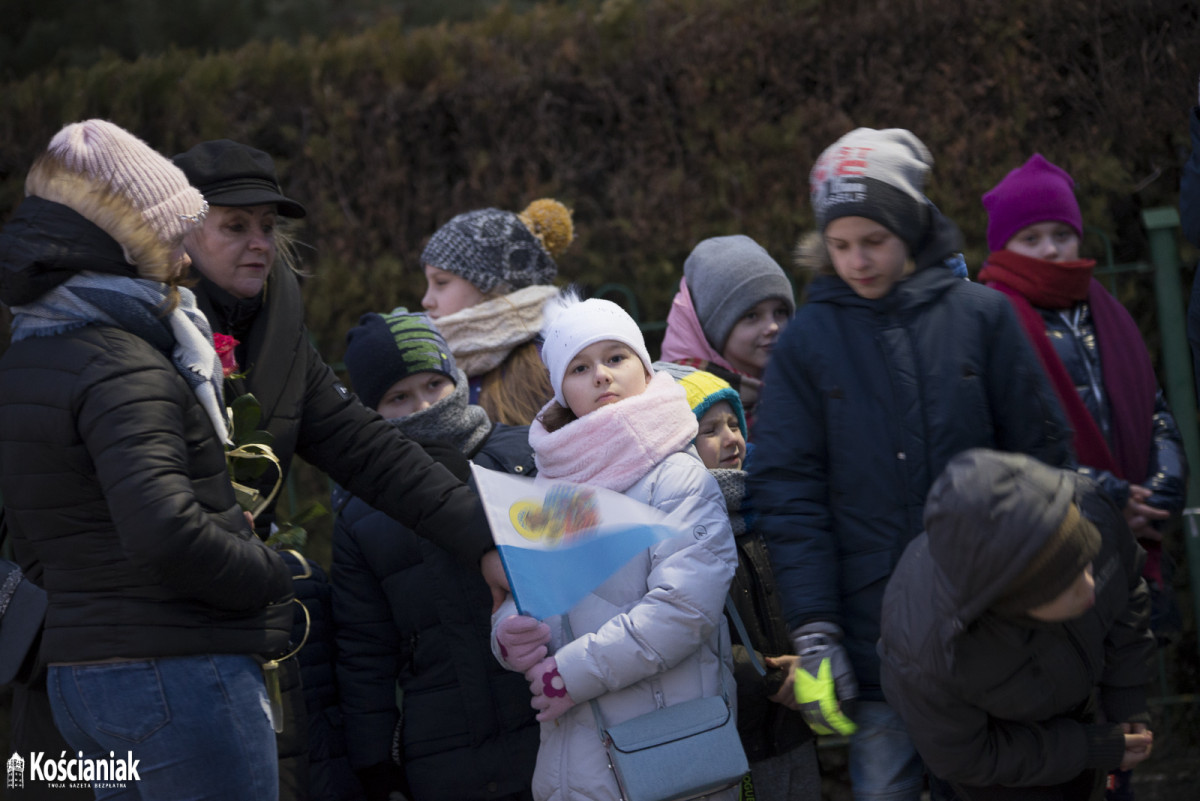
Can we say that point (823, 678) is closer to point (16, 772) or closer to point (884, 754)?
point (884, 754)

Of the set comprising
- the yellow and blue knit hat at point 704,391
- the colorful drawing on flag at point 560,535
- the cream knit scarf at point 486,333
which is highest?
the cream knit scarf at point 486,333

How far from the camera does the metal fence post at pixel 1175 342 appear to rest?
183 inches

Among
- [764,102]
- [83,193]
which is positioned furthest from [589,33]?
[83,193]

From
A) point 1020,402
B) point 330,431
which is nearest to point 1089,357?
point 1020,402

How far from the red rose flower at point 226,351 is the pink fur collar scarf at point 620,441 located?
795mm

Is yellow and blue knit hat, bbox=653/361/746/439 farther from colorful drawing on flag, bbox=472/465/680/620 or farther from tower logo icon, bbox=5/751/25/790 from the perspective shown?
tower logo icon, bbox=5/751/25/790

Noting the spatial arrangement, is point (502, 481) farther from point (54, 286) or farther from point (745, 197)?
point (745, 197)

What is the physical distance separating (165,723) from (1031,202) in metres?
2.92

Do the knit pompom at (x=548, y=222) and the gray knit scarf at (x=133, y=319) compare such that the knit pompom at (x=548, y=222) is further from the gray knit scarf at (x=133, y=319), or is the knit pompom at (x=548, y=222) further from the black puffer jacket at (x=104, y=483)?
the black puffer jacket at (x=104, y=483)

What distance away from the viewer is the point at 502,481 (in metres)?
2.84

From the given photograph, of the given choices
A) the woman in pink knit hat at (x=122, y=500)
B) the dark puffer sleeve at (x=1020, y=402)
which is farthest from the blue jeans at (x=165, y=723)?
the dark puffer sleeve at (x=1020, y=402)

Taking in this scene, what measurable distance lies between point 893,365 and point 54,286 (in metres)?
1.80

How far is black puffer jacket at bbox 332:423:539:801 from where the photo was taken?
10.8 ft

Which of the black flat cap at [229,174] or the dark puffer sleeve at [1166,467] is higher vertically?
the black flat cap at [229,174]
